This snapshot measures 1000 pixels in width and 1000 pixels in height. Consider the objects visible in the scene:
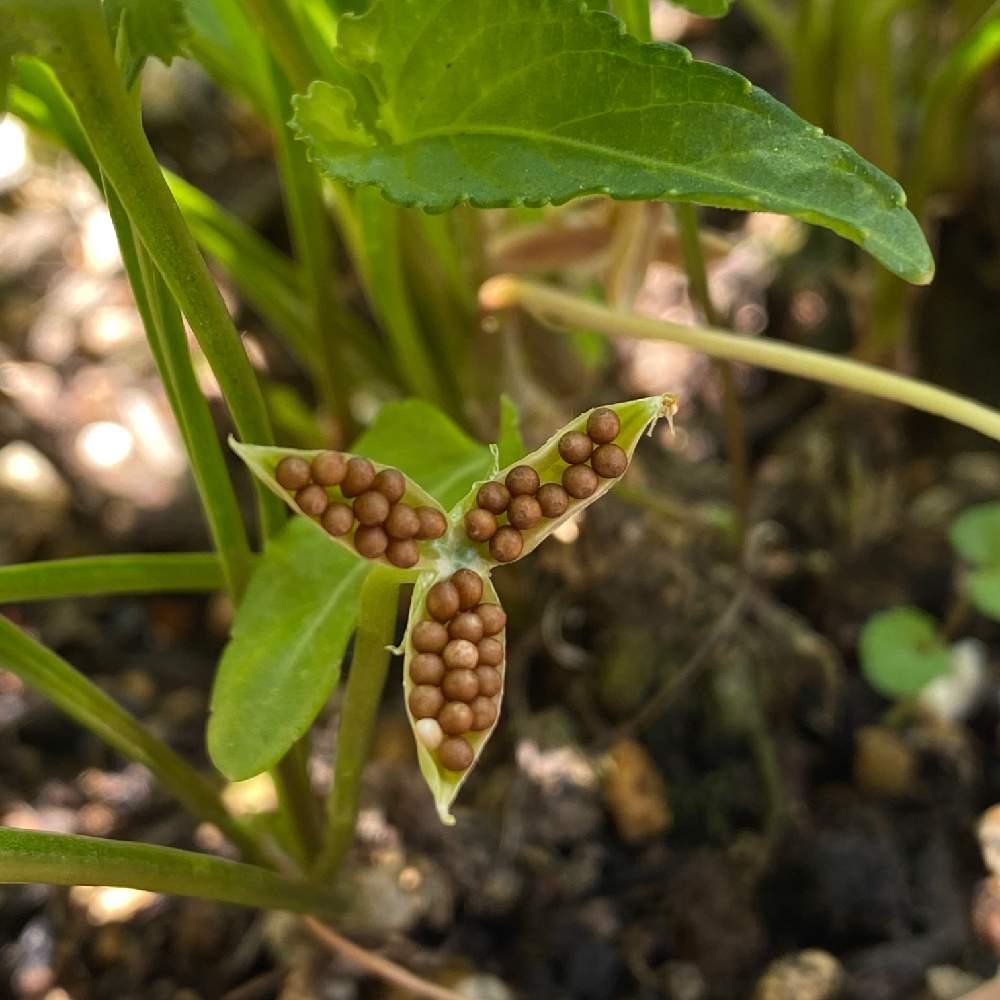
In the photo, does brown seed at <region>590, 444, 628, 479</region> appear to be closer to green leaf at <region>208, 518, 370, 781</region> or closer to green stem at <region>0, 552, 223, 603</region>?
green leaf at <region>208, 518, 370, 781</region>

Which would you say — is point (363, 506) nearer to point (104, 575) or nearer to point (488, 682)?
point (488, 682)

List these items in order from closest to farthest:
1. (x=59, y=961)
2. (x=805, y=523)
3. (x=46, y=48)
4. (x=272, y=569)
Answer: (x=46, y=48) < (x=272, y=569) < (x=59, y=961) < (x=805, y=523)

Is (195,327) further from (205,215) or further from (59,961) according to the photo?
(59,961)

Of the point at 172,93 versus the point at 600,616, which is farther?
the point at 172,93

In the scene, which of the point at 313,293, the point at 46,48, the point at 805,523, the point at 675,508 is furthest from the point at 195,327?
the point at 805,523

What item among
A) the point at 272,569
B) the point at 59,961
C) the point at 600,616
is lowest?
the point at 59,961

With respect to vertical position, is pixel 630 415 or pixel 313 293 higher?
pixel 630 415

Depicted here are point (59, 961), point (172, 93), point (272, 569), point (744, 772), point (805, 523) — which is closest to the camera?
point (272, 569)

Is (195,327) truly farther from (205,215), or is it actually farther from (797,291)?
(797,291)
